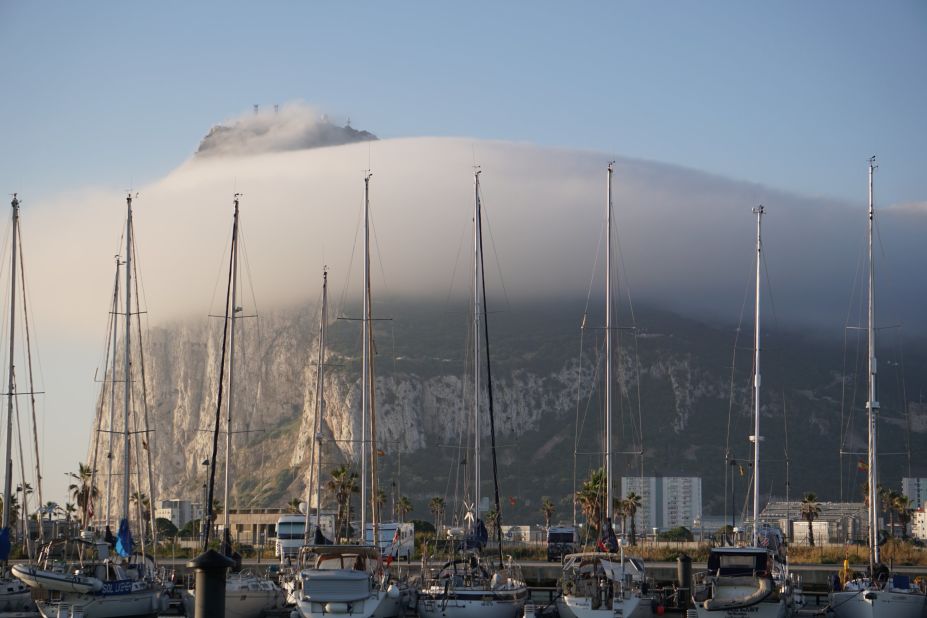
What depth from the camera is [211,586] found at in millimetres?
32062

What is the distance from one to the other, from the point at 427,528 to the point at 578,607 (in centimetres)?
A: 10197

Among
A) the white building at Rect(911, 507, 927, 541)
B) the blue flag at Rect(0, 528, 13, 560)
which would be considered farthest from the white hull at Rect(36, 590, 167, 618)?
the white building at Rect(911, 507, 927, 541)

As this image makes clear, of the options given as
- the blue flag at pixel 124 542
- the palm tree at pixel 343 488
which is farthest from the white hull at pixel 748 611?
the palm tree at pixel 343 488

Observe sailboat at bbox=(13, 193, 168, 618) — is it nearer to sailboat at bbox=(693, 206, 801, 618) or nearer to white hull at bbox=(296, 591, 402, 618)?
white hull at bbox=(296, 591, 402, 618)

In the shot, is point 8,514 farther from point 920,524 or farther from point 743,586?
point 920,524

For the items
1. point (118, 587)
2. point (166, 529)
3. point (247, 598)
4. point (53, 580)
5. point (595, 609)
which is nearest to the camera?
point (595, 609)

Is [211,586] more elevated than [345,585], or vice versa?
[211,586]

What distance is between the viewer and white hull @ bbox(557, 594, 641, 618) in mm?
55562

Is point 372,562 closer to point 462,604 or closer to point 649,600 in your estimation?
point 462,604

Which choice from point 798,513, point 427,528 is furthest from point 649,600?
point 798,513

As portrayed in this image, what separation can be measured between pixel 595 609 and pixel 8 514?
27.2 metres

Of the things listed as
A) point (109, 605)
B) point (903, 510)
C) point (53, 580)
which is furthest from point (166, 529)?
point (53, 580)

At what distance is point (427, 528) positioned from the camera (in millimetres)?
157125

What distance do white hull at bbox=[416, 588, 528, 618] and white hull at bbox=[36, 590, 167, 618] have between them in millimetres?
12693
